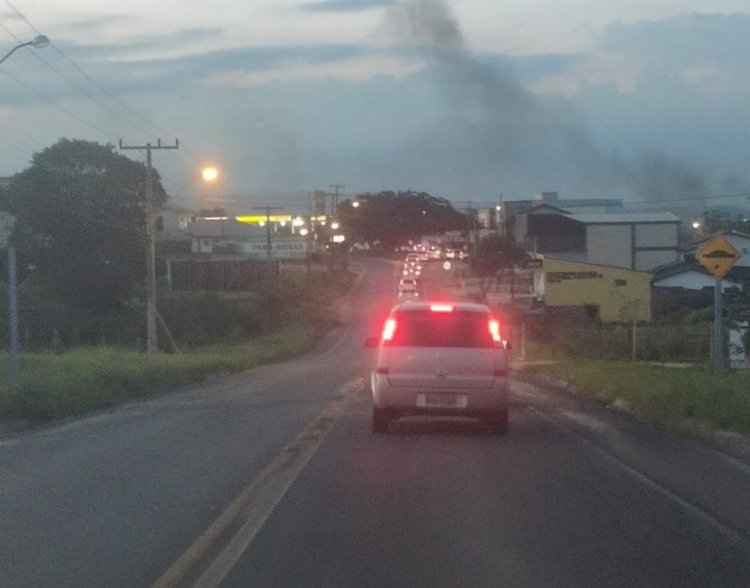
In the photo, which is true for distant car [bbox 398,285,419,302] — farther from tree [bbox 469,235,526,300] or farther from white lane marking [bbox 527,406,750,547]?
white lane marking [bbox 527,406,750,547]

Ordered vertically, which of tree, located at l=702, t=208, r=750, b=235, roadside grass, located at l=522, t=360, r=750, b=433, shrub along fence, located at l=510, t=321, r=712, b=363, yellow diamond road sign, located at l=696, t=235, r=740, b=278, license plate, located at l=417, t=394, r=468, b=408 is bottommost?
shrub along fence, located at l=510, t=321, r=712, b=363

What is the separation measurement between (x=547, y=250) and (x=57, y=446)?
59.1 metres

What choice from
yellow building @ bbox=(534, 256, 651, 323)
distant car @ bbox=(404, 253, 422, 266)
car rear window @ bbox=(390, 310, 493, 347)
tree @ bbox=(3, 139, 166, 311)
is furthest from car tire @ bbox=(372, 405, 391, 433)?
distant car @ bbox=(404, 253, 422, 266)

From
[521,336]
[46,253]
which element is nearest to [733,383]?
[521,336]

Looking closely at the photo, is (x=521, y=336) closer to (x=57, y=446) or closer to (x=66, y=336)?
(x=66, y=336)

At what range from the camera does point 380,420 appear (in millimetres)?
17922

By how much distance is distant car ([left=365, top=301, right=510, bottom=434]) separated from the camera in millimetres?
17453

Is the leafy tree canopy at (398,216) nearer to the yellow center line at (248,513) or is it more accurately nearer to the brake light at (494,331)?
the brake light at (494,331)

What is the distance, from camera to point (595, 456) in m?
15.5

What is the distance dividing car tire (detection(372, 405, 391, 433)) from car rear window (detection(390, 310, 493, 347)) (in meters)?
0.94

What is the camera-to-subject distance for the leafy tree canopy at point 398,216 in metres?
119

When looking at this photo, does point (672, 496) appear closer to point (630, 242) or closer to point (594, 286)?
point (594, 286)

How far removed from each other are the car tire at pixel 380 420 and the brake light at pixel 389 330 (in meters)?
0.97

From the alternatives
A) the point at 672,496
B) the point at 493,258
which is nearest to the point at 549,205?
the point at 493,258
